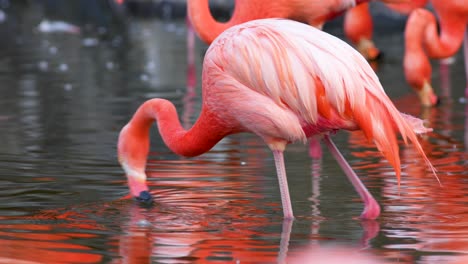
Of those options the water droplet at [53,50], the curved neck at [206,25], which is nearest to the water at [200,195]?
the curved neck at [206,25]

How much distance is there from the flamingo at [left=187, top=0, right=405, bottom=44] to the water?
0.80 metres

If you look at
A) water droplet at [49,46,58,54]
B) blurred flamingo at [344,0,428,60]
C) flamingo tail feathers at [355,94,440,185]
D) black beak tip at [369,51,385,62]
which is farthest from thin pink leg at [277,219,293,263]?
water droplet at [49,46,58,54]

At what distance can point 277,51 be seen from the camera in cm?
496

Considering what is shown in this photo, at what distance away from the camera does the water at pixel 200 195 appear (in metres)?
4.41

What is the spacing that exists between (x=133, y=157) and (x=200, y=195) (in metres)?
0.40

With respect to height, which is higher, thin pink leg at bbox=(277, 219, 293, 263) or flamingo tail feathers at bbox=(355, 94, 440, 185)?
flamingo tail feathers at bbox=(355, 94, 440, 185)

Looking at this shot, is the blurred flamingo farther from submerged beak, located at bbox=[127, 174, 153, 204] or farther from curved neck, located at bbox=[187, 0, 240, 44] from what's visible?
submerged beak, located at bbox=[127, 174, 153, 204]

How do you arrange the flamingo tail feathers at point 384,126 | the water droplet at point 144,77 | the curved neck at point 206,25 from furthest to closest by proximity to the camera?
the water droplet at point 144,77 < the curved neck at point 206,25 < the flamingo tail feathers at point 384,126

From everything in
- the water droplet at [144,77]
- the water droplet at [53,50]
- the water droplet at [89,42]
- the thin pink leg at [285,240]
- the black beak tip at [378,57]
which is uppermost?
the thin pink leg at [285,240]

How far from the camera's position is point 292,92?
490cm

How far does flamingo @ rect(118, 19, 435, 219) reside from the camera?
191 inches

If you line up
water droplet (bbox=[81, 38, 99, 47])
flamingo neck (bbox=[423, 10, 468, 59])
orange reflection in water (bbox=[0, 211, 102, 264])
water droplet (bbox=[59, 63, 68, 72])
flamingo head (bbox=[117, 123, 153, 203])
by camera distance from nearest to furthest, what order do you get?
orange reflection in water (bbox=[0, 211, 102, 264])
flamingo head (bbox=[117, 123, 153, 203])
flamingo neck (bbox=[423, 10, 468, 59])
water droplet (bbox=[59, 63, 68, 72])
water droplet (bbox=[81, 38, 99, 47])

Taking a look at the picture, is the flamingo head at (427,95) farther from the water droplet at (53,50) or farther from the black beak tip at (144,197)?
the water droplet at (53,50)

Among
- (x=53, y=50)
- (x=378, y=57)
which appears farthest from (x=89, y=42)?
(x=378, y=57)
